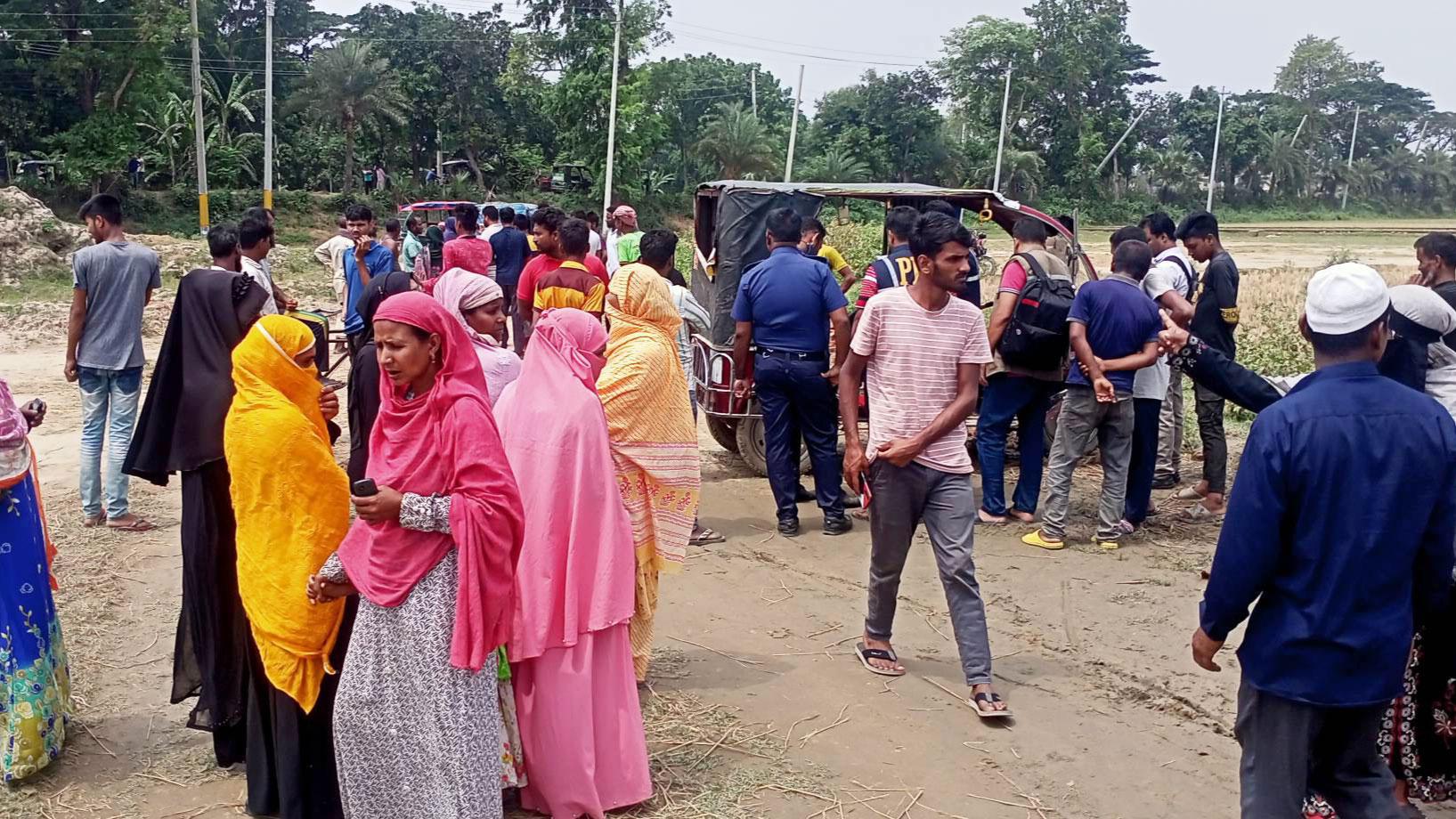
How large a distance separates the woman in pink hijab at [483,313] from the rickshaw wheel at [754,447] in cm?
410

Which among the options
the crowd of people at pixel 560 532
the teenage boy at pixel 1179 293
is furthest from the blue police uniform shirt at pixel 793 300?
the crowd of people at pixel 560 532

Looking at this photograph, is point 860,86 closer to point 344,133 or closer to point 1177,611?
point 344,133

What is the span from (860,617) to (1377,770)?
3.07 metres

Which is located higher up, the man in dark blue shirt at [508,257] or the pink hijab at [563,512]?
the man in dark blue shirt at [508,257]

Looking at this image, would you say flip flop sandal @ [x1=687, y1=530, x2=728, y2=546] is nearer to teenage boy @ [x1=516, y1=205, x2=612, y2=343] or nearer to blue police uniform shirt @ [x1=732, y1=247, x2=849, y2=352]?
blue police uniform shirt @ [x1=732, y1=247, x2=849, y2=352]

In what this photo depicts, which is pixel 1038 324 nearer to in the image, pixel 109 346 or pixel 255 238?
pixel 255 238

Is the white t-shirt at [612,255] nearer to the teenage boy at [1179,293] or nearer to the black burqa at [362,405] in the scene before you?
the teenage boy at [1179,293]

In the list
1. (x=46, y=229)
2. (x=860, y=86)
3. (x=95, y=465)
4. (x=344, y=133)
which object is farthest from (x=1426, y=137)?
(x=95, y=465)

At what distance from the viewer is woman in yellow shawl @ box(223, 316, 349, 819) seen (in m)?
3.47

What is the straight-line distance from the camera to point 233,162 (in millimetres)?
37219

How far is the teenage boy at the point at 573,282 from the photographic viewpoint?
286 inches

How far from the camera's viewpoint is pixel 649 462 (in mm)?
4773

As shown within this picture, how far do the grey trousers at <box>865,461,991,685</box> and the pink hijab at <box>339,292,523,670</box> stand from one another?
2.01 m

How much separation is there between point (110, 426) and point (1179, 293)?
271 inches
